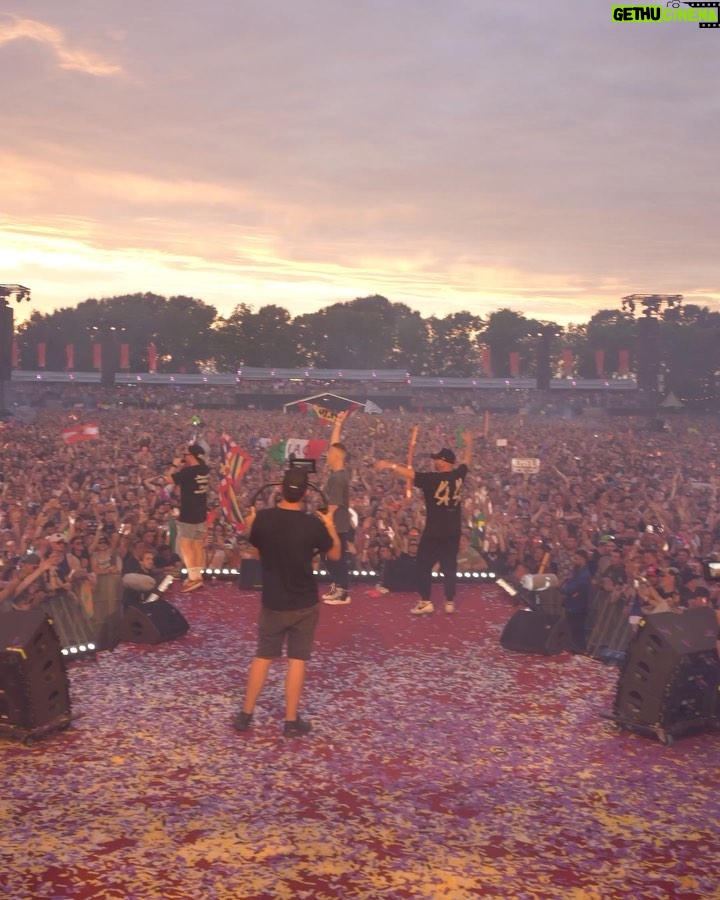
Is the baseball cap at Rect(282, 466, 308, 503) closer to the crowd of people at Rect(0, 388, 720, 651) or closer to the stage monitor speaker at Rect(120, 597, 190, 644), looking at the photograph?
the crowd of people at Rect(0, 388, 720, 651)

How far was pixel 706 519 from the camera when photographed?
15336 millimetres

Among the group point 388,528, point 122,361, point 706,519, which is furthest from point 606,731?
point 122,361

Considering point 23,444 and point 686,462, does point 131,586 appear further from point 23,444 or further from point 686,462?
point 686,462

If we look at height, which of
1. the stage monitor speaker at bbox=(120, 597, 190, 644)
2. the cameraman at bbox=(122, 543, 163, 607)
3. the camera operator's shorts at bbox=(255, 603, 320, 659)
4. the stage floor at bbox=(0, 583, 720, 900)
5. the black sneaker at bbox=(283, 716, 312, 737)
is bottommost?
the stage floor at bbox=(0, 583, 720, 900)

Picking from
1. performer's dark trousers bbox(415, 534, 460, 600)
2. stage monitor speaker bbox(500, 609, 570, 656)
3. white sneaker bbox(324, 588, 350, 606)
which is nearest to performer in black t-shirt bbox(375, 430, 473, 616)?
performer's dark trousers bbox(415, 534, 460, 600)

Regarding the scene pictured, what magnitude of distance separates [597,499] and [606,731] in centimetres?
1147

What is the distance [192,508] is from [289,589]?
13.6 feet

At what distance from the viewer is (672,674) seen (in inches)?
217

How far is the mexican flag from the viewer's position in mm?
13773

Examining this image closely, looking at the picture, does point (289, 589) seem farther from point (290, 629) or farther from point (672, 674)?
point (672, 674)

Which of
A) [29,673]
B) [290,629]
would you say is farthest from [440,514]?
[29,673]

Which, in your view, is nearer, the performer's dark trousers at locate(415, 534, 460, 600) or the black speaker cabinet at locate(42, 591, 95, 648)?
the black speaker cabinet at locate(42, 591, 95, 648)

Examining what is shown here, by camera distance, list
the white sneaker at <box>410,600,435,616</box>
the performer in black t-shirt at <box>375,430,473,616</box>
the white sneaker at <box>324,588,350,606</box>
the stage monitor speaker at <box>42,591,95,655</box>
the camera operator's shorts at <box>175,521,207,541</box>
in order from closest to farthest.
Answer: the stage monitor speaker at <box>42,591,95,655</box> < the performer in black t-shirt at <box>375,430,473,616</box> < the white sneaker at <box>410,600,435,616</box> < the white sneaker at <box>324,588,350,606</box> < the camera operator's shorts at <box>175,521,207,541</box>

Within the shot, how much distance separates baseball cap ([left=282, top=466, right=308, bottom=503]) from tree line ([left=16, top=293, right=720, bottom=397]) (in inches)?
3341
